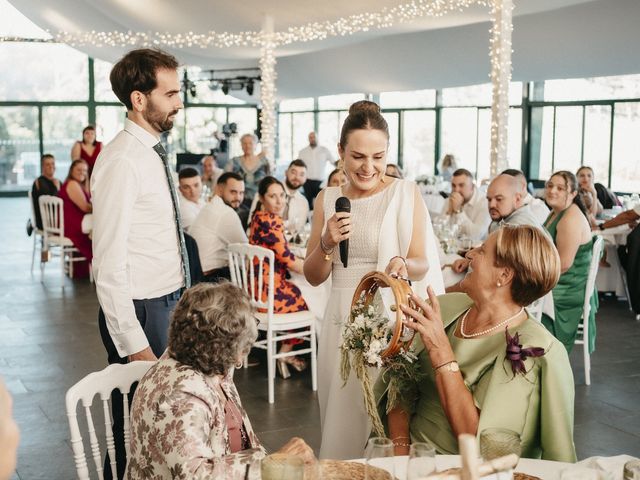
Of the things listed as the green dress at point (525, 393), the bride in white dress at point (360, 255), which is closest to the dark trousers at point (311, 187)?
the bride in white dress at point (360, 255)

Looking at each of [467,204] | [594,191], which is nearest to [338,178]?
→ [467,204]

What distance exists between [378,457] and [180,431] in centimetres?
49

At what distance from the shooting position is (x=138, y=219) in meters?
2.41

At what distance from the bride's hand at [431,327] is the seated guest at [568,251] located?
2855 millimetres

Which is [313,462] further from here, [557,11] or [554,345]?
[557,11]

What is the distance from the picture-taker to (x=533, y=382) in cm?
204

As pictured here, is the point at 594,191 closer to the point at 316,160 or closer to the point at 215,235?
the point at 215,235

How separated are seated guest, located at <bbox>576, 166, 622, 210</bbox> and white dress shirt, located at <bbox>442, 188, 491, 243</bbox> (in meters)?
1.64

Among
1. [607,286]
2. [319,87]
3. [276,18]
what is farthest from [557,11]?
[319,87]

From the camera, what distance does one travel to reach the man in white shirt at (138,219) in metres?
2.34

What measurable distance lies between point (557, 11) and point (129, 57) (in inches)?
418

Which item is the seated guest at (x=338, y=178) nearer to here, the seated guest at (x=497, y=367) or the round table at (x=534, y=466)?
the seated guest at (x=497, y=367)

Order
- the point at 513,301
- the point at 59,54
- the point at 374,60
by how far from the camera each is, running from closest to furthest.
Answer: the point at 513,301, the point at 374,60, the point at 59,54

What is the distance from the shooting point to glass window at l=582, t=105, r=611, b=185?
42.3ft
